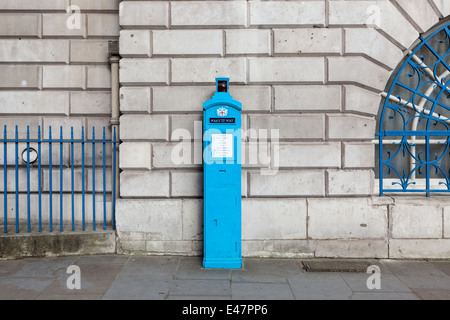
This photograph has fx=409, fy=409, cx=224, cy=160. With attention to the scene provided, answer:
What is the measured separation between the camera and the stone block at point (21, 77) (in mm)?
6355

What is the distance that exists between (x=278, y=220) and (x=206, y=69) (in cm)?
235

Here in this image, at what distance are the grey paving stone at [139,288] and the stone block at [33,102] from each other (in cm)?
299

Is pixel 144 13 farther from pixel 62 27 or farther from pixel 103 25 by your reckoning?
pixel 62 27

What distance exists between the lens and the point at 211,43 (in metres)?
5.74

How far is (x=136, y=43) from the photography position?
577cm

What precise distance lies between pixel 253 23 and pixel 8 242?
456 cm

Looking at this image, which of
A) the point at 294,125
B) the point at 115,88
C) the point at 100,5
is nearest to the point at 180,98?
the point at 115,88

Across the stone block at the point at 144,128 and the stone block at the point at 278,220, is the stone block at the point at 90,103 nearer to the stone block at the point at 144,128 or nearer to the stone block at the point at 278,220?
the stone block at the point at 144,128

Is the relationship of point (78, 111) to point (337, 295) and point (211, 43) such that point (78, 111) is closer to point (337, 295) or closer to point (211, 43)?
point (211, 43)

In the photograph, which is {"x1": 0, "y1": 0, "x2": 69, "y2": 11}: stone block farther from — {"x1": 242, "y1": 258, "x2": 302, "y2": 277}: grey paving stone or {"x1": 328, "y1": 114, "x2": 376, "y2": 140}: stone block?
{"x1": 242, "y1": 258, "x2": 302, "y2": 277}: grey paving stone

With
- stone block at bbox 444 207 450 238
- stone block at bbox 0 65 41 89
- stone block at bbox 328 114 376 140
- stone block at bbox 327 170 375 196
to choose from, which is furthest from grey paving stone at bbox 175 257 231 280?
stone block at bbox 0 65 41 89

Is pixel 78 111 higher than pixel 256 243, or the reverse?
pixel 78 111
